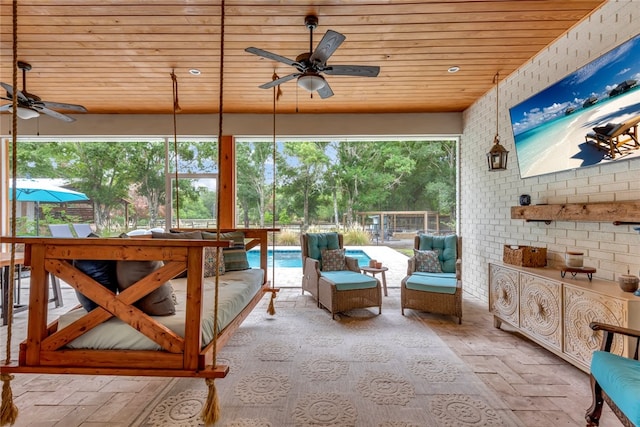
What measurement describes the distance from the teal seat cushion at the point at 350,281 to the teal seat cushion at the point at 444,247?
3.40 feet

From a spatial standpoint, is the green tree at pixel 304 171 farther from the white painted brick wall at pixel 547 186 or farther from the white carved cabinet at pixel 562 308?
the white carved cabinet at pixel 562 308

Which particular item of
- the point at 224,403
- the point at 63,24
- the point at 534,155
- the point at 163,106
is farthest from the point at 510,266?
the point at 163,106

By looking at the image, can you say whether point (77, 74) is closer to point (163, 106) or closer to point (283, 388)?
point (163, 106)

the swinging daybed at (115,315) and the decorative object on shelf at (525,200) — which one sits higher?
the decorative object on shelf at (525,200)

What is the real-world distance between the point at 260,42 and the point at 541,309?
3555 mm

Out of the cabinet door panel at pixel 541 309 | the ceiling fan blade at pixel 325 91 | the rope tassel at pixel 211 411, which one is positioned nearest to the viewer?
the rope tassel at pixel 211 411

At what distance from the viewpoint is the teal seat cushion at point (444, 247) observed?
12.9ft

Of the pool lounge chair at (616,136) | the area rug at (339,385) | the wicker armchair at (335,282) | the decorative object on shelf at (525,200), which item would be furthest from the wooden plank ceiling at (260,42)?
the area rug at (339,385)

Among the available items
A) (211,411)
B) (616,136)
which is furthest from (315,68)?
(211,411)

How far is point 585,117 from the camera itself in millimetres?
2451

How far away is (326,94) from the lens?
3027 mm

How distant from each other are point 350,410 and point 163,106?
15.7 ft

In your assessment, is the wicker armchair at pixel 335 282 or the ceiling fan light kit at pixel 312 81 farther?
the wicker armchair at pixel 335 282

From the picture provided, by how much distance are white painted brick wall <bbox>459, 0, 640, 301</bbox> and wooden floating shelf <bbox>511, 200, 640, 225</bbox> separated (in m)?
0.11
